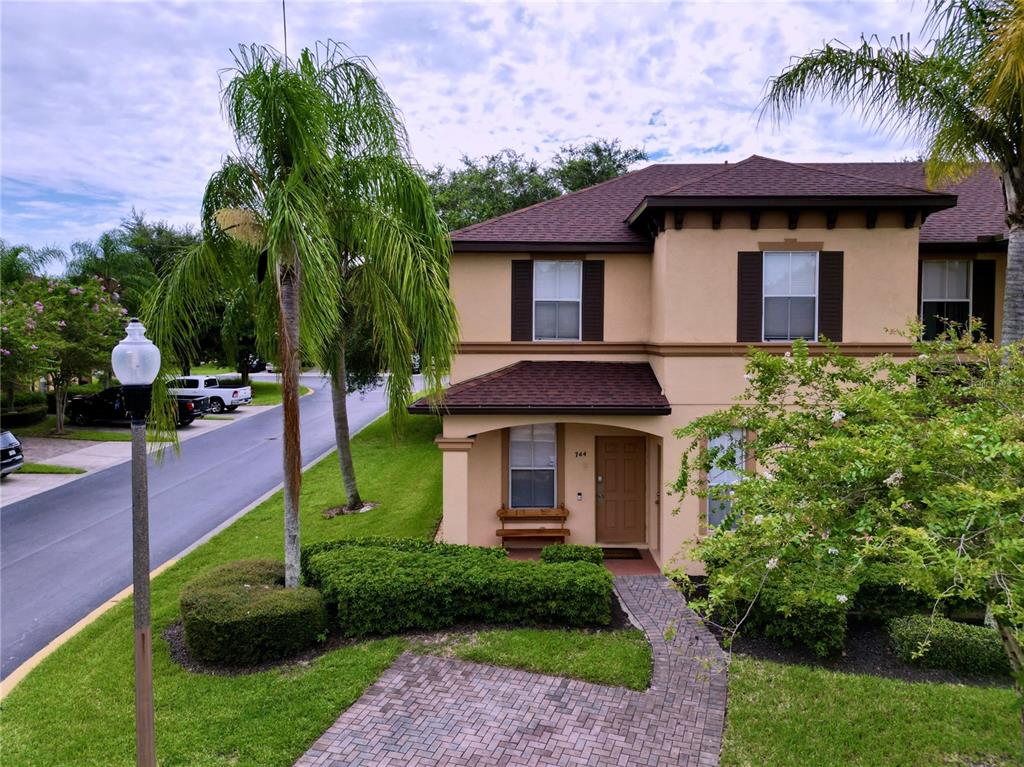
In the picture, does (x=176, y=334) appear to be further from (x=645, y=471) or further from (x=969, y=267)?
(x=969, y=267)

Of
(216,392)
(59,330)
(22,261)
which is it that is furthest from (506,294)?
(22,261)

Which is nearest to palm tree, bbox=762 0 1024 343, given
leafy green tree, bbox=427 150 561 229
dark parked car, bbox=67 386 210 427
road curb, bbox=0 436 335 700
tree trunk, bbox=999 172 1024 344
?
tree trunk, bbox=999 172 1024 344

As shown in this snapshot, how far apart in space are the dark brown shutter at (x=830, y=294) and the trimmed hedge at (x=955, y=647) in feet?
16.4

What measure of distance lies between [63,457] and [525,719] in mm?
20928

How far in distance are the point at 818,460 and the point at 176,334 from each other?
8.10 metres

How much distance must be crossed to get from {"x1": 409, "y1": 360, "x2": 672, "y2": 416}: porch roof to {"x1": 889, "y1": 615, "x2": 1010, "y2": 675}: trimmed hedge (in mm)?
4761

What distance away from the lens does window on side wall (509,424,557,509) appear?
13.0 m

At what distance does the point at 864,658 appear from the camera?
8398mm

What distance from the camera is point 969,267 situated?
500 inches

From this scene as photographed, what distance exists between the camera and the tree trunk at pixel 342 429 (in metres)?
14.6

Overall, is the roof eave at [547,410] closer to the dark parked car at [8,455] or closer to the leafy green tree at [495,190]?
the dark parked car at [8,455]

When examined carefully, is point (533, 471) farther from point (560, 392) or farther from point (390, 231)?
point (390, 231)

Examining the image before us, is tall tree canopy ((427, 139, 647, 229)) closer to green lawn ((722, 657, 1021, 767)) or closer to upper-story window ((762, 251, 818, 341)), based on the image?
upper-story window ((762, 251, 818, 341))

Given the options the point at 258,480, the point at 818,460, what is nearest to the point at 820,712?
the point at 818,460
